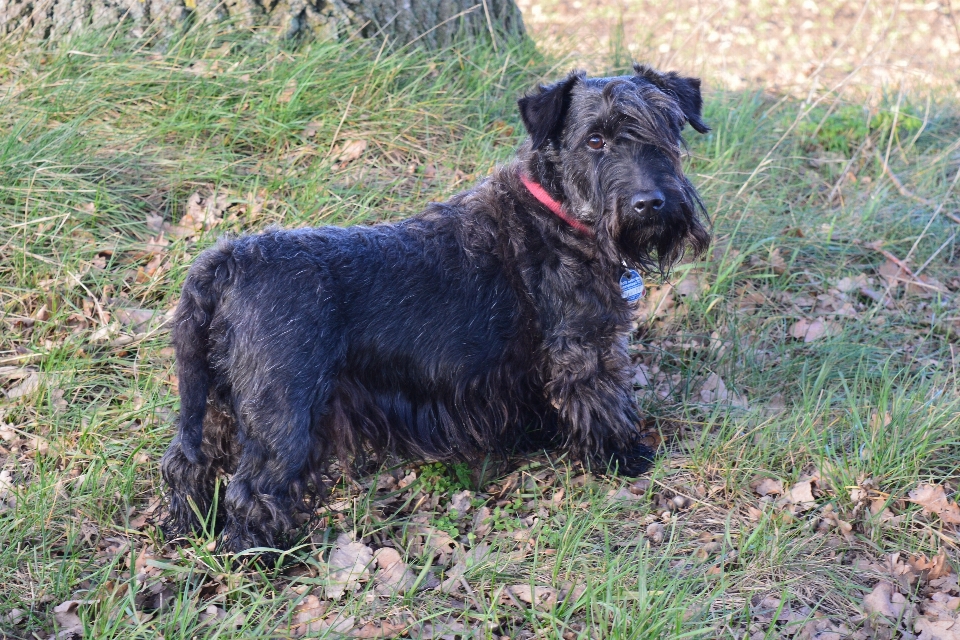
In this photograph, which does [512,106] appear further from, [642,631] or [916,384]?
[642,631]

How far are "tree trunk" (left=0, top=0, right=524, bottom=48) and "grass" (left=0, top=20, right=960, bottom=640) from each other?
6.5 inches

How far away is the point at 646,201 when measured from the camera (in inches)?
127

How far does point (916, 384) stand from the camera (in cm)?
406

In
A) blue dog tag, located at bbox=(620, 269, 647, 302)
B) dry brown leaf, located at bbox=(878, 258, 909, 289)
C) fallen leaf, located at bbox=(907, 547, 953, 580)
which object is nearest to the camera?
fallen leaf, located at bbox=(907, 547, 953, 580)

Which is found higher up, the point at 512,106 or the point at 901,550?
the point at 512,106

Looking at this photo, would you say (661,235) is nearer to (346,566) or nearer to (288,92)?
(346,566)

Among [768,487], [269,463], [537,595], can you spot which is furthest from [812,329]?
[269,463]

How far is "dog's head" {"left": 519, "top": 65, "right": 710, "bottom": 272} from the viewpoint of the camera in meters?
3.29

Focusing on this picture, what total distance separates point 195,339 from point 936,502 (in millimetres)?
2911

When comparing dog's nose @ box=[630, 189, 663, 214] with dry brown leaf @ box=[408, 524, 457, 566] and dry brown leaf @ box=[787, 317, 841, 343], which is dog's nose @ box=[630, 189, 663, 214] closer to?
dry brown leaf @ box=[408, 524, 457, 566]

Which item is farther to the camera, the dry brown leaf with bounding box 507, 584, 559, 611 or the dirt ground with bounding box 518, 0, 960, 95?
the dirt ground with bounding box 518, 0, 960, 95

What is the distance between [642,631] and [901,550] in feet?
3.95

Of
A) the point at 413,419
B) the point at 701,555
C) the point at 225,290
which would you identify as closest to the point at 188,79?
the point at 225,290

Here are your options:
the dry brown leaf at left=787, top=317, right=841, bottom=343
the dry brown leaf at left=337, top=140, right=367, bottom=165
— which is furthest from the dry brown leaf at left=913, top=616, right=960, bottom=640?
the dry brown leaf at left=337, top=140, right=367, bottom=165
